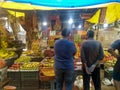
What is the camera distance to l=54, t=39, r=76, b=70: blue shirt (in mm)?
6648

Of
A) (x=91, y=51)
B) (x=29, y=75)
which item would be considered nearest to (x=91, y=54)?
(x=91, y=51)

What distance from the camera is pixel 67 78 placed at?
680 centimetres

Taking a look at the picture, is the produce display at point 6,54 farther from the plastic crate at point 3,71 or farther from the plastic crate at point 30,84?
the plastic crate at point 30,84

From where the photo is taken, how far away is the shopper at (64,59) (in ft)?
21.8

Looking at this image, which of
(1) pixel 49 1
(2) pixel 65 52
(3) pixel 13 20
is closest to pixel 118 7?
(1) pixel 49 1

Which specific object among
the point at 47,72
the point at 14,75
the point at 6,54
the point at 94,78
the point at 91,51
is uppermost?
the point at 91,51

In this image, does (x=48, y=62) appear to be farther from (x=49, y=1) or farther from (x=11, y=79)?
(x=49, y=1)

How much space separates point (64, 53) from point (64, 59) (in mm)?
158

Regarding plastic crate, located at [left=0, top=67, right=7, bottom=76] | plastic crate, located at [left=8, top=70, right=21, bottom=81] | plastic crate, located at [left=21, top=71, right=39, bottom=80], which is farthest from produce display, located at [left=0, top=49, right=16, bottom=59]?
plastic crate, located at [left=21, top=71, right=39, bottom=80]

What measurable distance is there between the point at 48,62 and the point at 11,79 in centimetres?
133

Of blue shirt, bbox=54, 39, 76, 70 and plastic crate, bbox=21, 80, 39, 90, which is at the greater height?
blue shirt, bbox=54, 39, 76, 70

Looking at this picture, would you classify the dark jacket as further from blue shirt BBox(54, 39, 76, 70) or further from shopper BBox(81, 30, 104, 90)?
blue shirt BBox(54, 39, 76, 70)

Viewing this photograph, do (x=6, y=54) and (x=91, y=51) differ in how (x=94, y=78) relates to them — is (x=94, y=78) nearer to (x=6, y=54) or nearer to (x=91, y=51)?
(x=91, y=51)

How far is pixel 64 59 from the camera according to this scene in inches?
264
